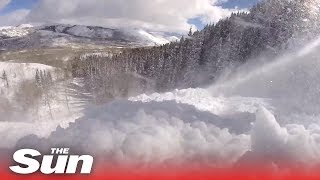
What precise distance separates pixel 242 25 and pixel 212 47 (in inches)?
362

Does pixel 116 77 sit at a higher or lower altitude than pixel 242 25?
lower

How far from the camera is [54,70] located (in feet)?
474

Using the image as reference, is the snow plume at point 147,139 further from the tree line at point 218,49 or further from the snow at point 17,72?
the snow at point 17,72

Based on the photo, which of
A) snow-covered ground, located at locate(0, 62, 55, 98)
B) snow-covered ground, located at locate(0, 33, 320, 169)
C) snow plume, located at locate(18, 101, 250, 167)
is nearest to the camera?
snow plume, located at locate(18, 101, 250, 167)

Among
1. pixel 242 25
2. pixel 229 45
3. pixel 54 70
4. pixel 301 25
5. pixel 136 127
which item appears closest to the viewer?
pixel 136 127

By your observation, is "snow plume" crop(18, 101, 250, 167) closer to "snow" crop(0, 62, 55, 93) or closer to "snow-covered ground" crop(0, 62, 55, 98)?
"snow-covered ground" crop(0, 62, 55, 98)

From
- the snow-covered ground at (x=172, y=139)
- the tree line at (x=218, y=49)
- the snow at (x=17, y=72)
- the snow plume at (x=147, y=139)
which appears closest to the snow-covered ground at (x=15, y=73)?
the snow at (x=17, y=72)

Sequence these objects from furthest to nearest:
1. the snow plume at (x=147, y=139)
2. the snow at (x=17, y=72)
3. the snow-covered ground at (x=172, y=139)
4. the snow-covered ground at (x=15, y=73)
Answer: the snow at (x=17, y=72) < the snow-covered ground at (x=15, y=73) < the snow-covered ground at (x=172, y=139) < the snow plume at (x=147, y=139)

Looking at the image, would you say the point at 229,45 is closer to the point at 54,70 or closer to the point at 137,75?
the point at 137,75

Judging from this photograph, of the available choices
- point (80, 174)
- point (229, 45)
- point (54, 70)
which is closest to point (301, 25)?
A: point (229, 45)

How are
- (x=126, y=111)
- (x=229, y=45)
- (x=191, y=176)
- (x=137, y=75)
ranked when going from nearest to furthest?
(x=191, y=176), (x=126, y=111), (x=229, y=45), (x=137, y=75)

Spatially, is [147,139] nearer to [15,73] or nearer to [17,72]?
[15,73]

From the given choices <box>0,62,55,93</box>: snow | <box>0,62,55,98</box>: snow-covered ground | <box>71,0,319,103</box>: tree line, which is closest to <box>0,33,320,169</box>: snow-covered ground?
<box>71,0,319,103</box>: tree line

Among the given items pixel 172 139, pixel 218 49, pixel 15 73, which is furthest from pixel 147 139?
pixel 15 73
